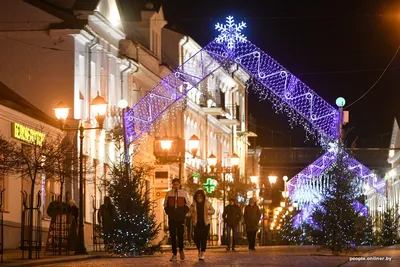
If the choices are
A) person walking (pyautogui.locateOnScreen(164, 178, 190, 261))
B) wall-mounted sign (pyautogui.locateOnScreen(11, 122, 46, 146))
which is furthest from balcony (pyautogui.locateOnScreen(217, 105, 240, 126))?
person walking (pyautogui.locateOnScreen(164, 178, 190, 261))

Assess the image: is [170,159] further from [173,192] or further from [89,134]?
[173,192]

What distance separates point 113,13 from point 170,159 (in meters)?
9.23

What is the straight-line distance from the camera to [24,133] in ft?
118

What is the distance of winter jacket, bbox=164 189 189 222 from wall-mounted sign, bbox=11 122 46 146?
Result: 11.2m

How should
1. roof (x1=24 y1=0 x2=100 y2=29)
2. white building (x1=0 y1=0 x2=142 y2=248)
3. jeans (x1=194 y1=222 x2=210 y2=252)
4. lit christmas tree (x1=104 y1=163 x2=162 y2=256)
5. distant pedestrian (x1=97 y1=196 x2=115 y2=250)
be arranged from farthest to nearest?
roof (x1=24 y1=0 x2=100 y2=29) → white building (x1=0 y1=0 x2=142 y2=248) → distant pedestrian (x1=97 y1=196 x2=115 y2=250) → lit christmas tree (x1=104 y1=163 x2=162 y2=256) → jeans (x1=194 y1=222 x2=210 y2=252)

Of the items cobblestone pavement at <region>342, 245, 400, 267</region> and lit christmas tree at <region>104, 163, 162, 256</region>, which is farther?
lit christmas tree at <region>104, 163, 162, 256</region>

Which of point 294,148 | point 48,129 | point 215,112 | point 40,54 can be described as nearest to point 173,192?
A: point 48,129

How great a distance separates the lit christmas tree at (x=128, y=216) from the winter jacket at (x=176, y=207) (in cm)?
412

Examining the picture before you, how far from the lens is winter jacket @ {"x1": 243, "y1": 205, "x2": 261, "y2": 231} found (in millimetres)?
36688

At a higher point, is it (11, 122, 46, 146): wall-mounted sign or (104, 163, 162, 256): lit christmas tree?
(11, 122, 46, 146): wall-mounted sign

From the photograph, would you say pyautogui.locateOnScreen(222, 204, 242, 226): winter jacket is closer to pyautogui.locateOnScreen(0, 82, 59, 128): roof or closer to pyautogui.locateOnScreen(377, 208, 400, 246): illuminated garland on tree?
pyautogui.locateOnScreen(0, 82, 59, 128): roof

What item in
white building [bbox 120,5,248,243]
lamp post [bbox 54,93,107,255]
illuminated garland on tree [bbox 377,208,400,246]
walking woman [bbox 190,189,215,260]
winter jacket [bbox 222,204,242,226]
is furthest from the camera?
white building [bbox 120,5,248,243]

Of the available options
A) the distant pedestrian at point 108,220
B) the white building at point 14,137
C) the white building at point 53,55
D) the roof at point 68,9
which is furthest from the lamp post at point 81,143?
the roof at point 68,9

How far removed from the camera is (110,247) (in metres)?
28.8
